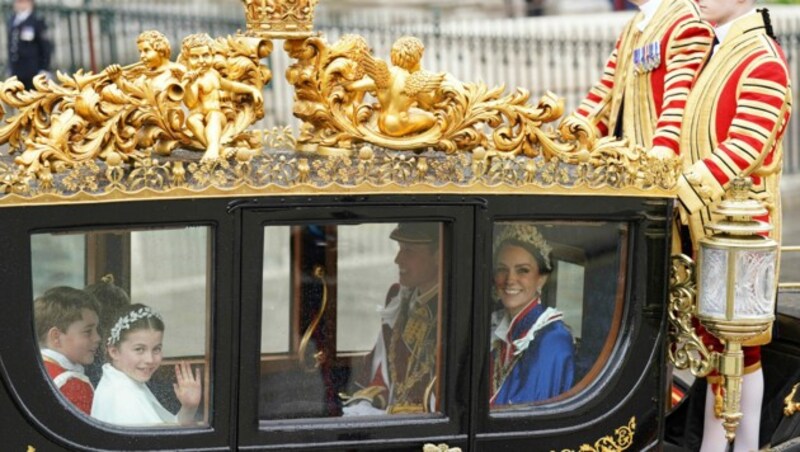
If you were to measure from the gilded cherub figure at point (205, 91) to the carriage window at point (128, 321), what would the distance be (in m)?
0.22

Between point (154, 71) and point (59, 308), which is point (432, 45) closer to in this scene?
point (154, 71)

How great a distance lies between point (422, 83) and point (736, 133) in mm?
923

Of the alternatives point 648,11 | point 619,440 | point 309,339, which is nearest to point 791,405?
point 619,440

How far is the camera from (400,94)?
386 cm

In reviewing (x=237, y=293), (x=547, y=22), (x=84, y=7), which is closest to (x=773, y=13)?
(x=547, y=22)

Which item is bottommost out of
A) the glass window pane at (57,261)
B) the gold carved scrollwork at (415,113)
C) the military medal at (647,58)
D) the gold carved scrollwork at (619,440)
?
the gold carved scrollwork at (619,440)

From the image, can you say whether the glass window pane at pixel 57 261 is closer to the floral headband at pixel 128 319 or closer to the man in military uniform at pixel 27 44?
the floral headband at pixel 128 319

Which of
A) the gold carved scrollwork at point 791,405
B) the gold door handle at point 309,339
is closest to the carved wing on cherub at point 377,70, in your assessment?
the gold door handle at point 309,339

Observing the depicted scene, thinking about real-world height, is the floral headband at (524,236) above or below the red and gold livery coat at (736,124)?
below

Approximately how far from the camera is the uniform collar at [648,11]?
4730mm

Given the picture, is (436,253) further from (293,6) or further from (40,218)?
(40,218)

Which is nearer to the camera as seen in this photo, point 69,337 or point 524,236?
point 69,337

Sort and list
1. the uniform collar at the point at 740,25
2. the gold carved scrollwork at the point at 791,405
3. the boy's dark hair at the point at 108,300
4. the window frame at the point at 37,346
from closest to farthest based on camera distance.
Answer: the window frame at the point at 37,346 < the boy's dark hair at the point at 108,300 < the uniform collar at the point at 740,25 < the gold carved scrollwork at the point at 791,405

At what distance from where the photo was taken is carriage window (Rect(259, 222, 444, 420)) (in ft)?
12.6
